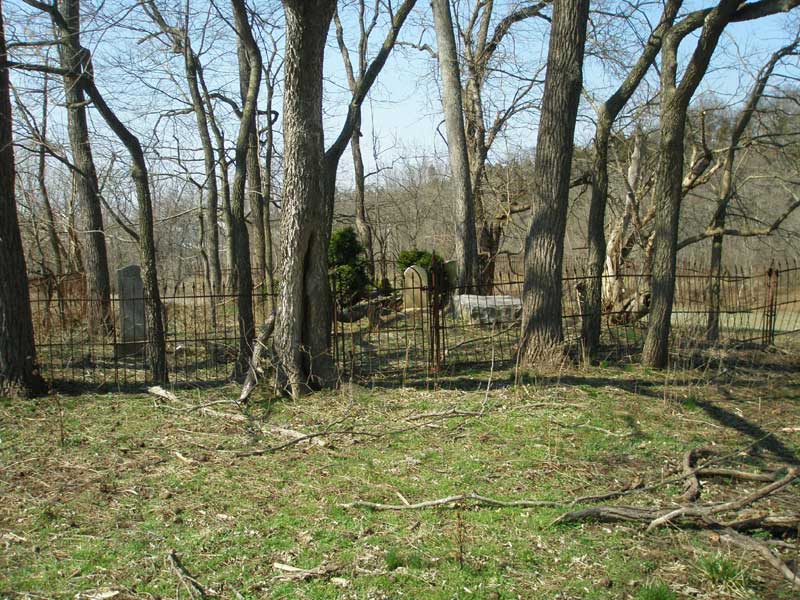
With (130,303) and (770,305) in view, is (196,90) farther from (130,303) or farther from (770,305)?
(770,305)

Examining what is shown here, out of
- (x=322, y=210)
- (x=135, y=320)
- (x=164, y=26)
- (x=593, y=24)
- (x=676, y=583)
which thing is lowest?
(x=676, y=583)

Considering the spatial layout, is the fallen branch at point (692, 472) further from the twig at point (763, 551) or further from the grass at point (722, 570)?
the grass at point (722, 570)

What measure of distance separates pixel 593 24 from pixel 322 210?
8168mm

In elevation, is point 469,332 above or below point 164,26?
below

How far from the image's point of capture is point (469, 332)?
12.5 meters

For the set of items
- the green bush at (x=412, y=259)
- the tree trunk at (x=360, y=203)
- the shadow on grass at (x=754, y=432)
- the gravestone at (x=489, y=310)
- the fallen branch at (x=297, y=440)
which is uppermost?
the tree trunk at (x=360, y=203)

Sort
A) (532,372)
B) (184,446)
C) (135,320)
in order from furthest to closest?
1. (135,320)
2. (532,372)
3. (184,446)

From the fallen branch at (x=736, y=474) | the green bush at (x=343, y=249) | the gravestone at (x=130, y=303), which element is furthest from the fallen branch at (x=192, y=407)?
the green bush at (x=343, y=249)

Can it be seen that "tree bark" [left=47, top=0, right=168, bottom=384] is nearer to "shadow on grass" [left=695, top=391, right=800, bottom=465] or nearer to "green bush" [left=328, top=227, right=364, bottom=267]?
"shadow on grass" [left=695, top=391, right=800, bottom=465]

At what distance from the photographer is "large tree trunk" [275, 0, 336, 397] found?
24.2ft

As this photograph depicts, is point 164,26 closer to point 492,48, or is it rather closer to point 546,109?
point 546,109

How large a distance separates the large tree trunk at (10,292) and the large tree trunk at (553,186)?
6278mm

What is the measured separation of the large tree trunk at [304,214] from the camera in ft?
24.2

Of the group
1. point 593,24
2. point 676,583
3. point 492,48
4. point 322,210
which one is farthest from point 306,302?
point 492,48
